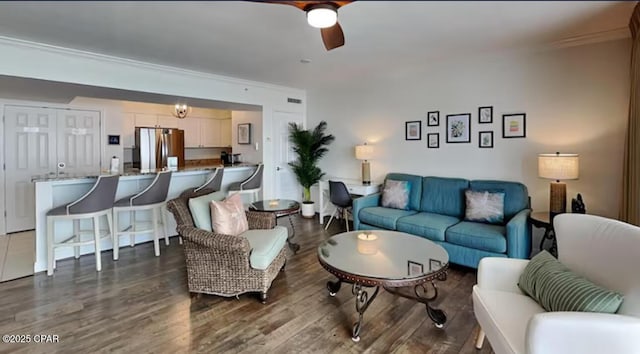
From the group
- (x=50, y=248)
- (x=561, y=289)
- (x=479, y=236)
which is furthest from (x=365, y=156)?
(x=50, y=248)

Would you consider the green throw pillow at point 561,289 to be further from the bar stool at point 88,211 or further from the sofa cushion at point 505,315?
the bar stool at point 88,211

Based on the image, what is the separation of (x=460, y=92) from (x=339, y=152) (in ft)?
7.48

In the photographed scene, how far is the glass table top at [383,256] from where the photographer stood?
7.31 feet

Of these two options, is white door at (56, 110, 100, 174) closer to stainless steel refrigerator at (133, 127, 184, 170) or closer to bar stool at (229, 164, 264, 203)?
stainless steel refrigerator at (133, 127, 184, 170)

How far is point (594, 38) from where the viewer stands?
322 centimetres

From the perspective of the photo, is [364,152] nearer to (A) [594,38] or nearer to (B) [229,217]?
(B) [229,217]

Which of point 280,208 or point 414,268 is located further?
point 280,208

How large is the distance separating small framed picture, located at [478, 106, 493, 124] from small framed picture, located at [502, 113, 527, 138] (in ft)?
0.50

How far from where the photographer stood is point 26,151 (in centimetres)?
505

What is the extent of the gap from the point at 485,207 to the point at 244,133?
4.42 m

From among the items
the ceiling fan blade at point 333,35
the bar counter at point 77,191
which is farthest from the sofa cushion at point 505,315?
the bar counter at point 77,191

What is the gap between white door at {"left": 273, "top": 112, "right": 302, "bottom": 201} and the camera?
5992 millimetres

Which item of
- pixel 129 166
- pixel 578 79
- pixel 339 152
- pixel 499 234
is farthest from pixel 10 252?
pixel 578 79

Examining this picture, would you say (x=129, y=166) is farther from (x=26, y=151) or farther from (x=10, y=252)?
(x=10, y=252)
